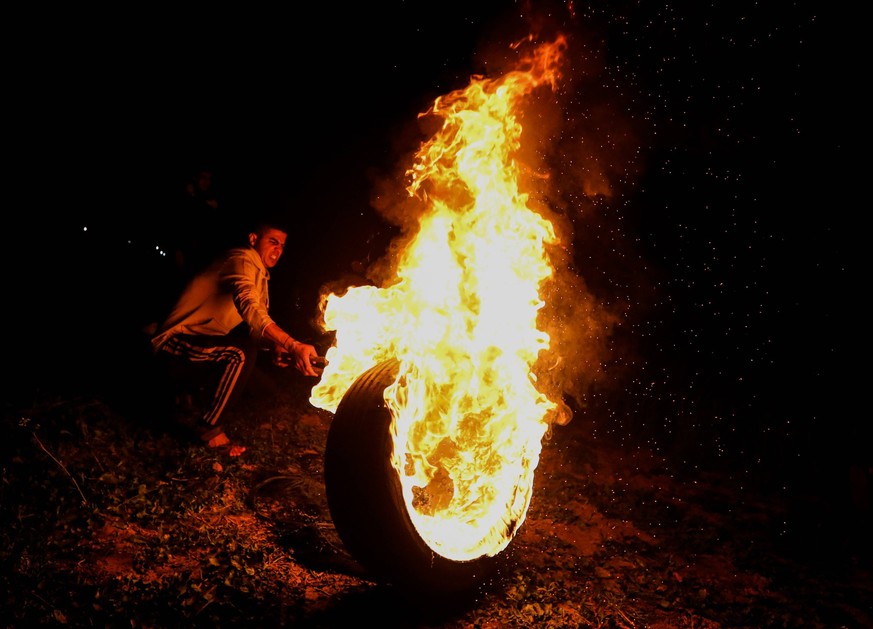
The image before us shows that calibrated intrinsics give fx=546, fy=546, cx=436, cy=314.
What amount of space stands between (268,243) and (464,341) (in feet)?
9.23

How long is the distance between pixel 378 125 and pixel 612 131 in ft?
15.2

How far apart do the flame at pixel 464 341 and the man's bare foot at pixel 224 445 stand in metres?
1.50

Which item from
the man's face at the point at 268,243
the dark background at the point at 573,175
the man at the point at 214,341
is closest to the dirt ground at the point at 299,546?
the man at the point at 214,341

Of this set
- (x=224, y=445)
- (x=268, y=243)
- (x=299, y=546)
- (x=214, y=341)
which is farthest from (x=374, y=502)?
(x=268, y=243)

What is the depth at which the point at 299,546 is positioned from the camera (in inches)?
158

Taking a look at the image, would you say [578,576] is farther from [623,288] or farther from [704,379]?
[623,288]

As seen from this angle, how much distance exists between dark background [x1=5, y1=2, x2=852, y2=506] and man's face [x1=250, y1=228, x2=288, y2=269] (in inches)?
105

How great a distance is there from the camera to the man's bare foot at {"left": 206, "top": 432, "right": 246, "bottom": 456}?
5.47 metres

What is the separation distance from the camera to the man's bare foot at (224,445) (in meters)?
5.47

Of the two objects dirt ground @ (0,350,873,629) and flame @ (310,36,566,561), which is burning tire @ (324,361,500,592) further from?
dirt ground @ (0,350,873,629)

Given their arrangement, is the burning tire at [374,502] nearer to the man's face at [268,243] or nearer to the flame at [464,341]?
the flame at [464,341]

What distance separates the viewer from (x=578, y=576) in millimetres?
4195

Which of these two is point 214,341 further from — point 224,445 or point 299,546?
point 299,546

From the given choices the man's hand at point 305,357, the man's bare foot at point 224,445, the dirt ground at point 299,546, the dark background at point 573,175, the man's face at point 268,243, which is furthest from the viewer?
the dark background at point 573,175
